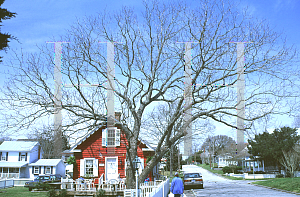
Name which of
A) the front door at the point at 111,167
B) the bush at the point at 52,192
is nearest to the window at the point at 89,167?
the front door at the point at 111,167

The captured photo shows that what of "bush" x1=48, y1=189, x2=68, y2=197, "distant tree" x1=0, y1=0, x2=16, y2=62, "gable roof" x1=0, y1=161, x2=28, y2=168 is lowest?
"gable roof" x1=0, y1=161, x2=28, y2=168

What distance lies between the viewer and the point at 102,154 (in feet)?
83.1

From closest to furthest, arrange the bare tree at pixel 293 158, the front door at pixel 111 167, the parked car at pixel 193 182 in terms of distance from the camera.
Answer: the front door at pixel 111 167 < the parked car at pixel 193 182 < the bare tree at pixel 293 158

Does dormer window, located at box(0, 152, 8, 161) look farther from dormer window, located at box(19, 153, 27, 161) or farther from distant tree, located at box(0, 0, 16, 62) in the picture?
distant tree, located at box(0, 0, 16, 62)

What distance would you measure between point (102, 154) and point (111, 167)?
1354mm

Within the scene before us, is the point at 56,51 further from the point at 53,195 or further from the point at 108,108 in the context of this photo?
the point at 53,195

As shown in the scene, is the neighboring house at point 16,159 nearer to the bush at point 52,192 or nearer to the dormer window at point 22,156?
the dormer window at point 22,156

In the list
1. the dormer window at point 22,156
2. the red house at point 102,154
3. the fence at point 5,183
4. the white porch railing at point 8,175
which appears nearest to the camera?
the red house at point 102,154

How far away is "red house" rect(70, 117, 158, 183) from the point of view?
24.8 metres

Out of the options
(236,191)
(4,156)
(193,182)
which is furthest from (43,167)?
(236,191)

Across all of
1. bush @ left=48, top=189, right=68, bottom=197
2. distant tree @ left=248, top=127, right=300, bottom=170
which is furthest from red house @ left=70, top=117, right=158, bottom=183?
distant tree @ left=248, top=127, right=300, bottom=170

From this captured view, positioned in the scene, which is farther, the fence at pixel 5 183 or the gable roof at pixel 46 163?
the gable roof at pixel 46 163

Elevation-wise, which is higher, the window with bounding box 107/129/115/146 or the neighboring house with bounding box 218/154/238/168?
the window with bounding box 107/129/115/146

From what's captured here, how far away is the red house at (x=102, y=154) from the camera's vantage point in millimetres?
24844
